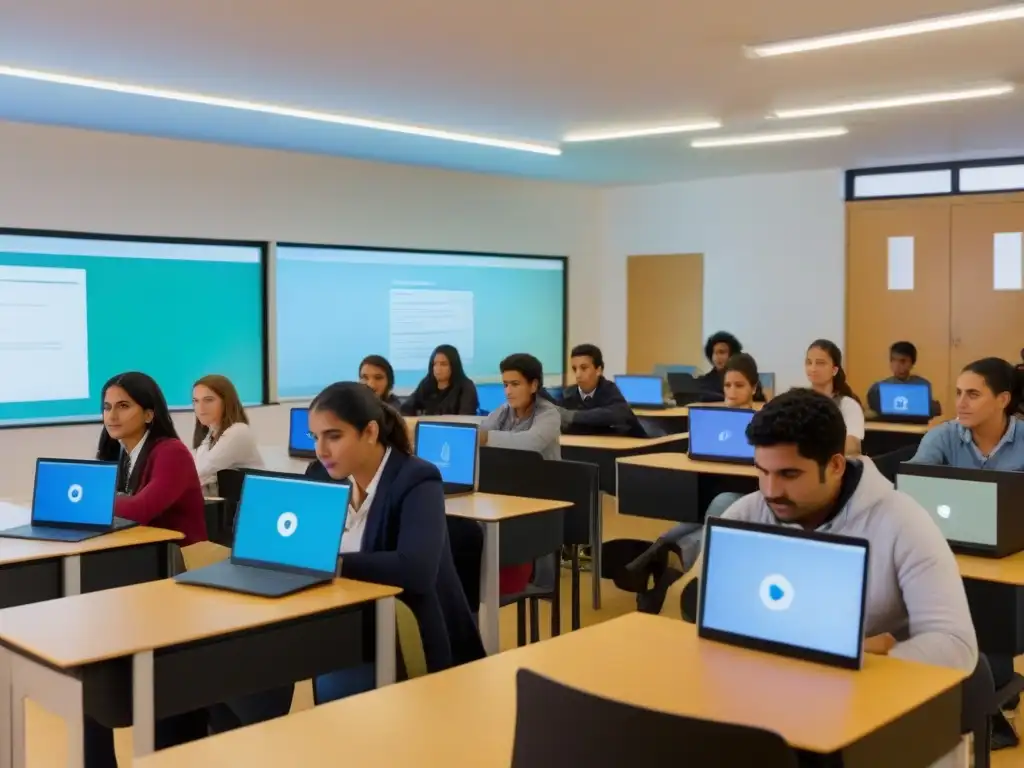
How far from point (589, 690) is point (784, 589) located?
1.47ft

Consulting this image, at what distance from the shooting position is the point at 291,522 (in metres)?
2.89

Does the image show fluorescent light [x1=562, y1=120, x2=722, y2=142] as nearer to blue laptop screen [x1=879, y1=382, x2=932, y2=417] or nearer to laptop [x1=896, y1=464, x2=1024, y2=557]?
blue laptop screen [x1=879, y1=382, x2=932, y2=417]

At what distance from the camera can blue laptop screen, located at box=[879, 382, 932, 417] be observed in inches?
283

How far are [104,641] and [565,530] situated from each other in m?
2.73

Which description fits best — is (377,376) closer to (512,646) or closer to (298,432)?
(298,432)

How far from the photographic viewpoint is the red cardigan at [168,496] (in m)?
3.81

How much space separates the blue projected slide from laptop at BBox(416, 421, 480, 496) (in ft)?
15.1

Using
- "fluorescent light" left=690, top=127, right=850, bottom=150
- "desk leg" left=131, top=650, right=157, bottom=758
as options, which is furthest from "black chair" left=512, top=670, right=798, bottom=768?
"fluorescent light" left=690, top=127, right=850, bottom=150

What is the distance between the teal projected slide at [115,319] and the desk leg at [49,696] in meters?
5.36

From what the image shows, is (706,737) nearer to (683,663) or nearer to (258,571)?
(683,663)

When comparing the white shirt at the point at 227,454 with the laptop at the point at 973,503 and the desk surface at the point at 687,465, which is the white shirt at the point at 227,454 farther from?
the laptop at the point at 973,503

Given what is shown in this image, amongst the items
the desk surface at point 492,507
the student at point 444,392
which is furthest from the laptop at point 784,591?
the student at point 444,392

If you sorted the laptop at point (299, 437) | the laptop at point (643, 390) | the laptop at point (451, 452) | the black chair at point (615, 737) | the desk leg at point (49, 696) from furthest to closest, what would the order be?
the laptop at point (643, 390)
the laptop at point (299, 437)
the laptop at point (451, 452)
the desk leg at point (49, 696)
the black chair at point (615, 737)

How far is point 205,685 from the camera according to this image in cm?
247
